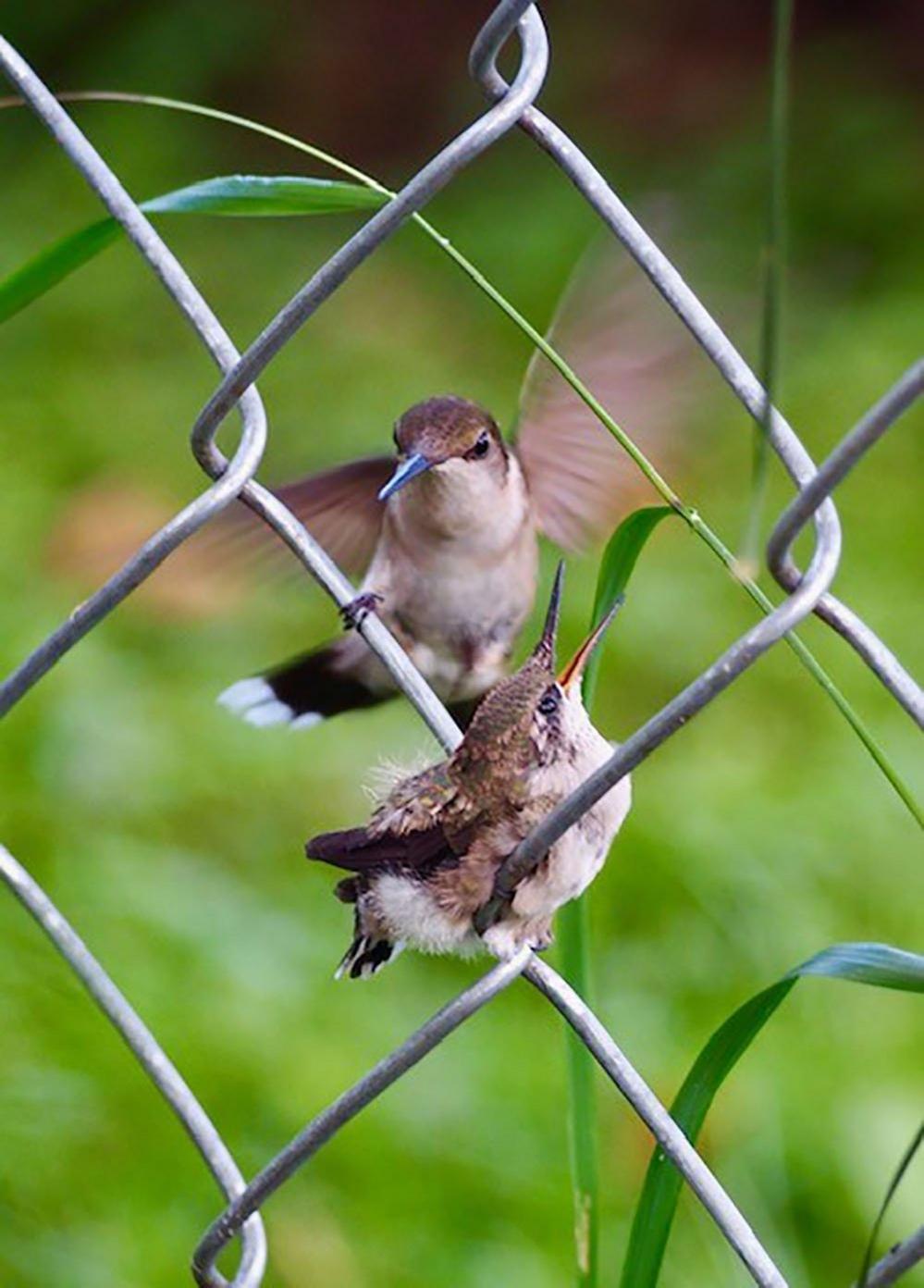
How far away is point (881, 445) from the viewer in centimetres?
463

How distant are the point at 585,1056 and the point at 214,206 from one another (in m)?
0.53

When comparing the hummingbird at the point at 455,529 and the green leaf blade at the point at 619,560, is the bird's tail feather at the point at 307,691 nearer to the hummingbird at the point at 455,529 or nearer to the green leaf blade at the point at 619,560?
the hummingbird at the point at 455,529

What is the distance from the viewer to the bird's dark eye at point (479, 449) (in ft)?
6.81

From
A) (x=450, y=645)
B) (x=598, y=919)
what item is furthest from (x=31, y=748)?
(x=450, y=645)

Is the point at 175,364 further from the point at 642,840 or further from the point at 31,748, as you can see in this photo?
the point at 642,840

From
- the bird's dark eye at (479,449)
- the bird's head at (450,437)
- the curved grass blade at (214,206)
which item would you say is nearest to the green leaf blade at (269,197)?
the curved grass blade at (214,206)

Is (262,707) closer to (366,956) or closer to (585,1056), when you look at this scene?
(366,956)

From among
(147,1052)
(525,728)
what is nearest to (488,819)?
(525,728)

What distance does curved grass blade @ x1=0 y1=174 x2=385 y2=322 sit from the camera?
1221mm

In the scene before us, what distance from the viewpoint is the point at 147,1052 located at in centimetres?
144

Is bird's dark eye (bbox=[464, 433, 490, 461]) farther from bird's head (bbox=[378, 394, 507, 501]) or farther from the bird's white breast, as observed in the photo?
the bird's white breast

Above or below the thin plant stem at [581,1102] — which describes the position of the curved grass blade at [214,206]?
above

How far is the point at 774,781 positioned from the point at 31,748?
1135 mm

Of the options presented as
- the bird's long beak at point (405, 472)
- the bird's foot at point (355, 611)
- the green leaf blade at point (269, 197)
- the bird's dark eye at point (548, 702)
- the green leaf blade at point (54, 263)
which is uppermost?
the green leaf blade at point (54, 263)
